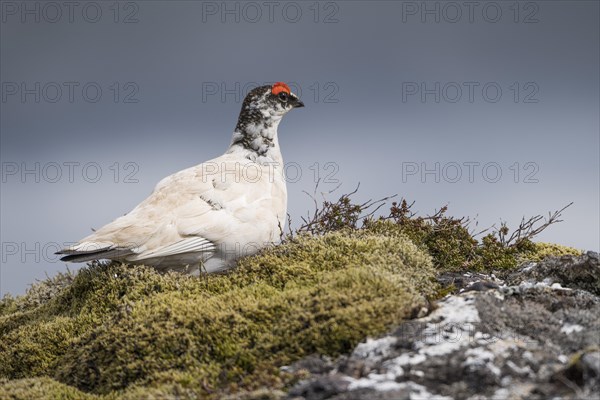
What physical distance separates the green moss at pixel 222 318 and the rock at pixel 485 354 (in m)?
0.33

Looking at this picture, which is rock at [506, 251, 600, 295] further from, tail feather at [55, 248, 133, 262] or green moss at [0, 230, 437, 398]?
tail feather at [55, 248, 133, 262]

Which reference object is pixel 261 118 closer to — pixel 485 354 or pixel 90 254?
pixel 90 254

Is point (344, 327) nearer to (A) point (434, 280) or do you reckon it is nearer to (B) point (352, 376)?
(B) point (352, 376)

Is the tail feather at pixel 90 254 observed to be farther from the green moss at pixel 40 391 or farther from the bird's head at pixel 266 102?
the bird's head at pixel 266 102

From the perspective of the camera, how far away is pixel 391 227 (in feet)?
29.3

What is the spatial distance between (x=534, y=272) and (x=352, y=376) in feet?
11.3

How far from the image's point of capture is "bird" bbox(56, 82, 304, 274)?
7.13m

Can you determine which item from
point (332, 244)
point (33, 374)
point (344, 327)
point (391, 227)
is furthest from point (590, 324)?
point (33, 374)

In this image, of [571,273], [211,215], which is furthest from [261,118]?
[571,273]

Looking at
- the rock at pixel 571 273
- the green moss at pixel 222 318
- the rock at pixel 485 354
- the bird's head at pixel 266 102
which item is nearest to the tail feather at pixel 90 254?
the green moss at pixel 222 318

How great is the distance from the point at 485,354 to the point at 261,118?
4.82 metres

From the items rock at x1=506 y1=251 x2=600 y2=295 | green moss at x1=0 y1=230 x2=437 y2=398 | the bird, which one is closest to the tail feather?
the bird

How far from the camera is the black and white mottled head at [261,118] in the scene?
8.66 meters

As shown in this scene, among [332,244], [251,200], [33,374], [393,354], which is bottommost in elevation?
[33,374]
